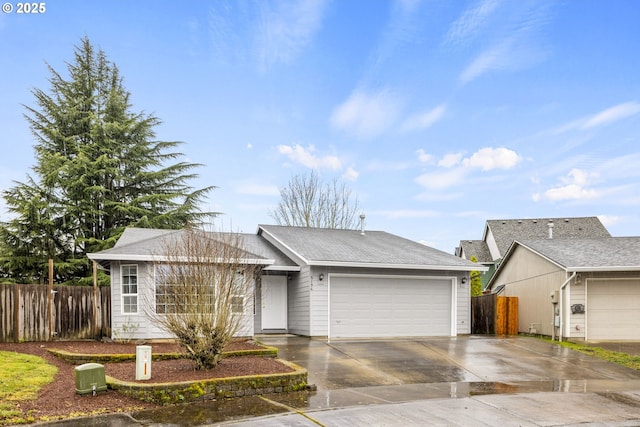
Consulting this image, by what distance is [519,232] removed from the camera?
33.5 meters

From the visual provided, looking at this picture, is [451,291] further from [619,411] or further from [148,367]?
[148,367]

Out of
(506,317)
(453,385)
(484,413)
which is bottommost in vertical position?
(506,317)

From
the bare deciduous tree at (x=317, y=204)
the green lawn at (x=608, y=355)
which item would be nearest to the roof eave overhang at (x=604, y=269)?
the green lawn at (x=608, y=355)

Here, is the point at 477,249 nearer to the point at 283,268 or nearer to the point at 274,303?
the point at 274,303

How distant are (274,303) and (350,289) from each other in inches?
110

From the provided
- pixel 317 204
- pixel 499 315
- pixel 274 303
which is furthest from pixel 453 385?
pixel 317 204

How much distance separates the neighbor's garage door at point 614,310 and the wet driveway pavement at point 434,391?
7.26 feet

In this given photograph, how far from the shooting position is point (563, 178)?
74.4 feet

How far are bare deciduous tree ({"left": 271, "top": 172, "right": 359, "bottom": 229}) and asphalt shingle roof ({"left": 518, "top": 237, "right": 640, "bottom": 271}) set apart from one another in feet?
48.8

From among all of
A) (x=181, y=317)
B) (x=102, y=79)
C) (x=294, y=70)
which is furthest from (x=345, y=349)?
(x=102, y=79)

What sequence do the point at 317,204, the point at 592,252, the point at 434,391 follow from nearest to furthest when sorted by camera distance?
the point at 434,391, the point at 592,252, the point at 317,204

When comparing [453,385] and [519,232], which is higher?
[519,232]

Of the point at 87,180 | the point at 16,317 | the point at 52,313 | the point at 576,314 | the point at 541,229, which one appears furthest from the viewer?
the point at 541,229

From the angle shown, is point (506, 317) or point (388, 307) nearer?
point (388, 307)
